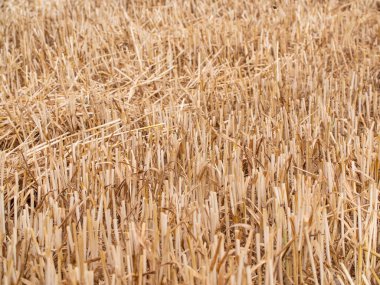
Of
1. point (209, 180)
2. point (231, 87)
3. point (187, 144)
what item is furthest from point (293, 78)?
point (209, 180)

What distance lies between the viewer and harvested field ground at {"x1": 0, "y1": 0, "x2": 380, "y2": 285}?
1.40 meters

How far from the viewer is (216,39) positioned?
3.30 meters

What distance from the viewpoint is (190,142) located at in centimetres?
204

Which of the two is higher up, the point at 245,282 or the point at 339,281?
the point at 245,282

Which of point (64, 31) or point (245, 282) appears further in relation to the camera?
point (64, 31)

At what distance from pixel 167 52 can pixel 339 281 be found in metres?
1.86

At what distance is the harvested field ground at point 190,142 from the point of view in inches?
55.0

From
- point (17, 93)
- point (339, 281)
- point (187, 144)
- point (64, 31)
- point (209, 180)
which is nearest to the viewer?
point (339, 281)

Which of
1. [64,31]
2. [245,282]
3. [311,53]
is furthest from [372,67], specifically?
[245,282]

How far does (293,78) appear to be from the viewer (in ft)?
9.19

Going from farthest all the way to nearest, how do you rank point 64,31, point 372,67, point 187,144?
1. point 64,31
2. point 372,67
3. point 187,144

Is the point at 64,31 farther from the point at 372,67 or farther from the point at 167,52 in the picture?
the point at 372,67

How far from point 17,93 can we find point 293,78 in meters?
1.09

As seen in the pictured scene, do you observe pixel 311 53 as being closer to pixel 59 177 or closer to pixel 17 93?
pixel 17 93
